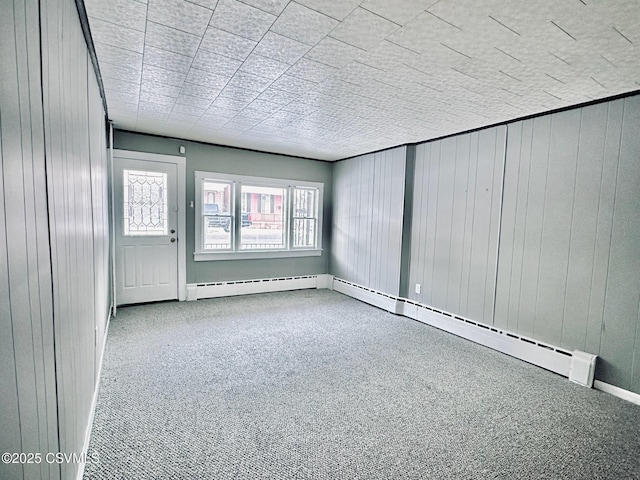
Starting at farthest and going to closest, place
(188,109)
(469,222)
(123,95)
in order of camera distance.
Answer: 1. (469,222)
2. (188,109)
3. (123,95)

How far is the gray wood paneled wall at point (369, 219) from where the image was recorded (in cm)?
487

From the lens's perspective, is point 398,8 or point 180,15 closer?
point 398,8

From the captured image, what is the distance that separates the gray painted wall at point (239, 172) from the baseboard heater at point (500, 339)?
1486mm

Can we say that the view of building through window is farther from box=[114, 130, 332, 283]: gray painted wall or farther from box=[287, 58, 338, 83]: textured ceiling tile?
box=[287, 58, 338, 83]: textured ceiling tile

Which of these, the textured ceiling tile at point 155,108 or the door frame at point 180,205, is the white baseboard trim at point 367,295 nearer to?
the door frame at point 180,205

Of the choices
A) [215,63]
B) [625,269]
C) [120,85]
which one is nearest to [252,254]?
[120,85]

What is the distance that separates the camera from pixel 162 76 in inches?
103

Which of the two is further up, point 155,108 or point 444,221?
point 155,108

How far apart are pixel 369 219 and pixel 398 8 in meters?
3.84

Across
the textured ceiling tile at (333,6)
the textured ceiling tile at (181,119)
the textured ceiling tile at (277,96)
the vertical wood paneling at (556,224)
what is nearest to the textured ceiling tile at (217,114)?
the textured ceiling tile at (181,119)

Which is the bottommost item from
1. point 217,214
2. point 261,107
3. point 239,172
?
point 217,214

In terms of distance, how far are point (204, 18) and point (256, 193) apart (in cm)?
380

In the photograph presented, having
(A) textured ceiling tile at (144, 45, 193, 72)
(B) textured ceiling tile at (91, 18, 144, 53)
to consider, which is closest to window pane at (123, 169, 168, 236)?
(A) textured ceiling tile at (144, 45, 193, 72)

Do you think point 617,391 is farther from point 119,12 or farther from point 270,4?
point 119,12
